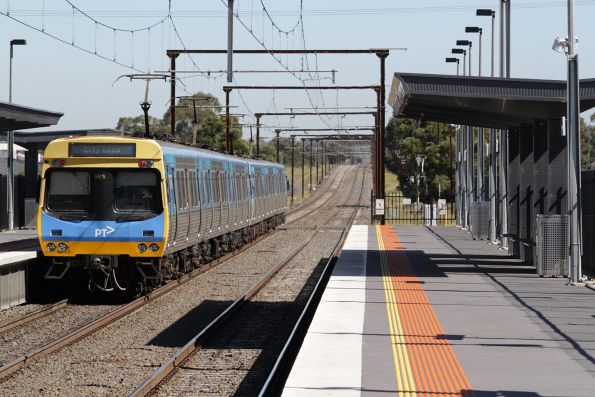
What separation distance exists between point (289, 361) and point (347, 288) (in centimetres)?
744

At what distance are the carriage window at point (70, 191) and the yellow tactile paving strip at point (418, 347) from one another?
5926mm

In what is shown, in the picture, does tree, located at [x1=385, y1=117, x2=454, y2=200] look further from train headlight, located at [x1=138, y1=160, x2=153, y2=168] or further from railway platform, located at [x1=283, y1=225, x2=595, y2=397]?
train headlight, located at [x1=138, y1=160, x2=153, y2=168]

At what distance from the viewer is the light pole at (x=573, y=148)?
74.9 feet

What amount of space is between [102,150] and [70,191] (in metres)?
0.97

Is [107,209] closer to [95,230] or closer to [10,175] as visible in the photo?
[95,230]

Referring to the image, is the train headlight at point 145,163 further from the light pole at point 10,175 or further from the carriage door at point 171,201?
the light pole at point 10,175

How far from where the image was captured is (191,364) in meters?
14.9

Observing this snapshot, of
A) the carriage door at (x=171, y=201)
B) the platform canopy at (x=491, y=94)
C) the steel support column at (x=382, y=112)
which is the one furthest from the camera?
the steel support column at (x=382, y=112)

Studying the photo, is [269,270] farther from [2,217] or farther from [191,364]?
[2,217]

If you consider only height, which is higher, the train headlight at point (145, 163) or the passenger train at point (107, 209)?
the train headlight at point (145, 163)

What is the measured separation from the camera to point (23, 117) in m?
27.6

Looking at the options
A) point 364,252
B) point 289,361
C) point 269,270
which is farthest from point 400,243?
point 289,361

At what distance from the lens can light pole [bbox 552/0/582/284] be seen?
22828 millimetres

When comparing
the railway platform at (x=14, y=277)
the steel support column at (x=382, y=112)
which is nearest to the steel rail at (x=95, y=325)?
the railway platform at (x=14, y=277)
